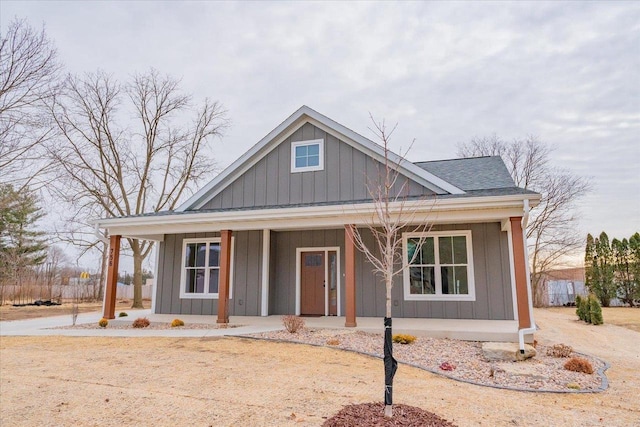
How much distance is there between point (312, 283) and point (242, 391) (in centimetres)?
667

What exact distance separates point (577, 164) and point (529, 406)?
24.3 metres

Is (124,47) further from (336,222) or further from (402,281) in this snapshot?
(402,281)

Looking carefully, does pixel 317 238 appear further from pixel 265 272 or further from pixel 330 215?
pixel 330 215

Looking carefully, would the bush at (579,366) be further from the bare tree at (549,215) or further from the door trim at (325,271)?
the bare tree at (549,215)

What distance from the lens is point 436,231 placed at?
33.0 ft

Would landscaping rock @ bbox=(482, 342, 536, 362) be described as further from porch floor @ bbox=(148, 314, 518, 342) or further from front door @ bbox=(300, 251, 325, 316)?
front door @ bbox=(300, 251, 325, 316)

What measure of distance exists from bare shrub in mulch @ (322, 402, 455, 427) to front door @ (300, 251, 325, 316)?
24.1 feet

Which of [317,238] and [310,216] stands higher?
[310,216]

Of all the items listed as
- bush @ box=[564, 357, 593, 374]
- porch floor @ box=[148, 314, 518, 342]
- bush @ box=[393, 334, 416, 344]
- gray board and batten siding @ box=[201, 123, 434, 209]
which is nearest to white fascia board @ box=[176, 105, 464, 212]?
gray board and batten siding @ box=[201, 123, 434, 209]

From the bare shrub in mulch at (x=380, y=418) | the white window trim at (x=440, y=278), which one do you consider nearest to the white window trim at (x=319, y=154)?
the white window trim at (x=440, y=278)

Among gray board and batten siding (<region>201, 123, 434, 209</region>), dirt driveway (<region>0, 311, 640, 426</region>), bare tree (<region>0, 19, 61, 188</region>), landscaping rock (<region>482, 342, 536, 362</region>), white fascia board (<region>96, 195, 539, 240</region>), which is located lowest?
dirt driveway (<region>0, 311, 640, 426</region>)

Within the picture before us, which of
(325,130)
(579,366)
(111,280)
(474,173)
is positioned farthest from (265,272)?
(579,366)

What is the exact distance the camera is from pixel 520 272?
746cm

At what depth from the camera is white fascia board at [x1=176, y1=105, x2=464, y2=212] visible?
32.9 feet
